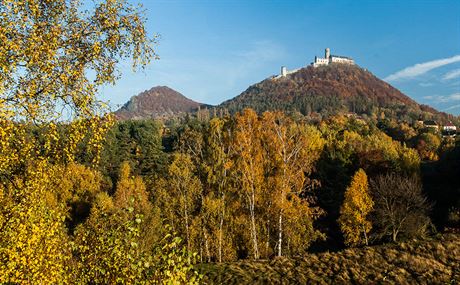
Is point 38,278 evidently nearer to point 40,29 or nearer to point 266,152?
point 40,29

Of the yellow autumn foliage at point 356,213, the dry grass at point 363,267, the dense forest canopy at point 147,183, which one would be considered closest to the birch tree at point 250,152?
the dense forest canopy at point 147,183

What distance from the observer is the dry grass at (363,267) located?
69.8 ft

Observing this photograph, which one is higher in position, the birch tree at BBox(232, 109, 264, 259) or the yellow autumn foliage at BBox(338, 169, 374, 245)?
the birch tree at BBox(232, 109, 264, 259)

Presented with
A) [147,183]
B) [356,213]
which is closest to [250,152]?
[356,213]

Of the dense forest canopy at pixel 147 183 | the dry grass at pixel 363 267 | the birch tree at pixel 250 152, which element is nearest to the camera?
the dense forest canopy at pixel 147 183

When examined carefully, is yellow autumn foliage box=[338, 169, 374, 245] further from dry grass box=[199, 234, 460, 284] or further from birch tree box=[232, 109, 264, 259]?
dry grass box=[199, 234, 460, 284]

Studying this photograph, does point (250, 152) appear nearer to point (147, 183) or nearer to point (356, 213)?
point (356, 213)

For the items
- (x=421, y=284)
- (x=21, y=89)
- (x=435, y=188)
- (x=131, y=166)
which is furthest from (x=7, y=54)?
(x=131, y=166)

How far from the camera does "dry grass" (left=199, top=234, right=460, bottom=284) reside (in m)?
21.3

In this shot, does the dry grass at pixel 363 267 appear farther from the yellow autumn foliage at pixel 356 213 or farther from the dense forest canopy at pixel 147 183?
the yellow autumn foliage at pixel 356 213

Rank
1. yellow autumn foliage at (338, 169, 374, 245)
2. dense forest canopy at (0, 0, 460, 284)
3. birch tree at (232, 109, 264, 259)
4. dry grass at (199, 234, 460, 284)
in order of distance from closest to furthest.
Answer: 1. dense forest canopy at (0, 0, 460, 284)
2. dry grass at (199, 234, 460, 284)
3. birch tree at (232, 109, 264, 259)
4. yellow autumn foliage at (338, 169, 374, 245)

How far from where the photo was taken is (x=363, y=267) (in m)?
23.0

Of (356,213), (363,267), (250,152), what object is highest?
(250,152)

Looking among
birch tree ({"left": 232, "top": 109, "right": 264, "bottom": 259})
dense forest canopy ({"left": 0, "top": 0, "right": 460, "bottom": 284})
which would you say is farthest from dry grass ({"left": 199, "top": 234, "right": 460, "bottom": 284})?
birch tree ({"left": 232, "top": 109, "right": 264, "bottom": 259})
